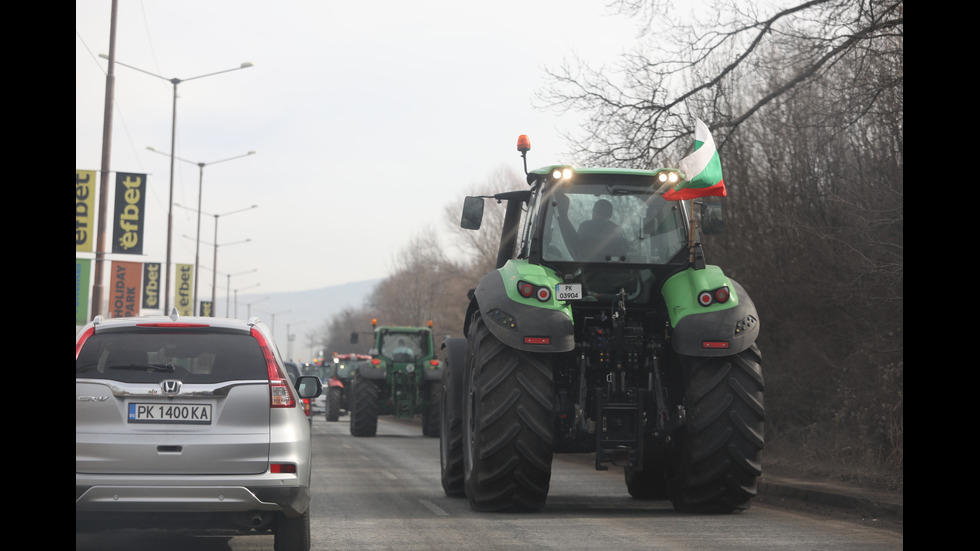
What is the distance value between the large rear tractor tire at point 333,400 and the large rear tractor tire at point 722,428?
30.2 metres

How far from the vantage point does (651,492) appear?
43.8 feet

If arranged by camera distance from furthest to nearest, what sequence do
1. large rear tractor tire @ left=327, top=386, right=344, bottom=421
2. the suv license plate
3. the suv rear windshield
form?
large rear tractor tire @ left=327, top=386, right=344, bottom=421
the suv rear windshield
the suv license plate

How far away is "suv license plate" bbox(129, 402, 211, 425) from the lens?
309 inches

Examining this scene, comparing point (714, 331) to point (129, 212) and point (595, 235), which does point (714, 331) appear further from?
point (129, 212)

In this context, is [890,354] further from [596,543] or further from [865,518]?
[596,543]

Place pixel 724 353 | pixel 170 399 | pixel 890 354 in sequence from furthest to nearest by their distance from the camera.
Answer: pixel 890 354, pixel 724 353, pixel 170 399

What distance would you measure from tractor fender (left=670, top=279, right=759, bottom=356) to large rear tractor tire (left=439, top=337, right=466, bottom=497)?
9.26 ft

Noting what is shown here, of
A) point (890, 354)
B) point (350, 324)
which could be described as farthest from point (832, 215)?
point (350, 324)

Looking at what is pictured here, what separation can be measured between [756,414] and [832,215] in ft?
31.7

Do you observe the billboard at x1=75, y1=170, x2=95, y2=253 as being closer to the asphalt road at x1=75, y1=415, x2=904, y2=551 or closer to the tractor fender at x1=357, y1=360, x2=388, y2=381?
the tractor fender at x1=357, y1=360, x2=388, y2=381

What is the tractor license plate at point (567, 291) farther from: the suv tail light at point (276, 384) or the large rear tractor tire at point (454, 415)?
the suv tail light at point (276, 384)

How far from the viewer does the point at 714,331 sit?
11.0 metres

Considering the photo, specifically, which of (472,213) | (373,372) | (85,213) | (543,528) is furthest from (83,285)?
(543,528)

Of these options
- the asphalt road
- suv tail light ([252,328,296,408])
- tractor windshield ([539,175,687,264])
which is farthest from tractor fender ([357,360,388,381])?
suv tail light ([252,328,296,408])
